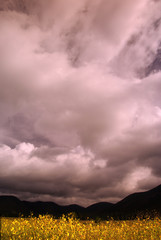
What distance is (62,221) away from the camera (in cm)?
1141

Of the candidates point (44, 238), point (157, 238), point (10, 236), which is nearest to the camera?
point (10, 236)

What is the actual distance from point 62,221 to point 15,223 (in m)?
2.55

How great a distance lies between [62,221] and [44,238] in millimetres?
2774

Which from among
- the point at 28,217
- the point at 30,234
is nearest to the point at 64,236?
the point at 30,234

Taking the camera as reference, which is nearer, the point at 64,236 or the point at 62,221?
the point at 64,236

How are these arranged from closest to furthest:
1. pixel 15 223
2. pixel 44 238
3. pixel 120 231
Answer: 1. pixel 44 238
2. pixel 15 223
3. pixel 120 231

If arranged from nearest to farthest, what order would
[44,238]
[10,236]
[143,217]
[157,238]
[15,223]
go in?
[10,236], [44,238], [157,238], [15,223], [143,217]

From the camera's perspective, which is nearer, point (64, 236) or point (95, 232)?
point (64, 236)

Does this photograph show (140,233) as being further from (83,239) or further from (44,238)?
(44,238)

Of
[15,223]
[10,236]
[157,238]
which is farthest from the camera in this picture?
[15,223]

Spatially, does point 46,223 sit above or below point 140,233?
above

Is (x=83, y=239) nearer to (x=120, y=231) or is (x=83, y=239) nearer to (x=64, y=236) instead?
(x=64, y=236)

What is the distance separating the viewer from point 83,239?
8.85 m

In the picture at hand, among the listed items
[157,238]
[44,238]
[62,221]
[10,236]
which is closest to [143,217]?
[157,238]
